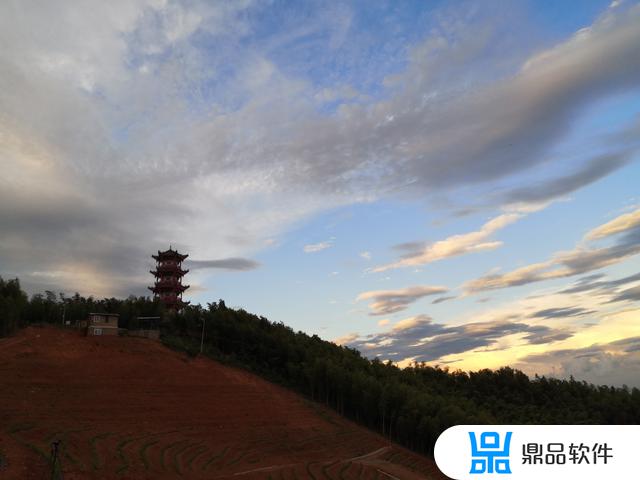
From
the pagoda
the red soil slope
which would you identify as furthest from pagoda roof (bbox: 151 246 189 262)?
the red soil slope

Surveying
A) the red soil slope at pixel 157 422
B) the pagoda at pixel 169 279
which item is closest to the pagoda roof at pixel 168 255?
the pagoda at pixel 169 279

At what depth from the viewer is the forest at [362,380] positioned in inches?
1719

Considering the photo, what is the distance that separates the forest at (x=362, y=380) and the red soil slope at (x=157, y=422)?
2.39m

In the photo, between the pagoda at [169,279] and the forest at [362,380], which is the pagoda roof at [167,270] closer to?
the pagoda at [169,279]

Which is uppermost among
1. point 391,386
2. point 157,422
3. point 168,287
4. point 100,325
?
point 168,287

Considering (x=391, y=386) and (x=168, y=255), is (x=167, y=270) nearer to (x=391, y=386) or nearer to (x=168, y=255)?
(x=168, y=255)

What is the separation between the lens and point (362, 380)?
4569 centimetres

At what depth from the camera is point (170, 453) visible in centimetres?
2647

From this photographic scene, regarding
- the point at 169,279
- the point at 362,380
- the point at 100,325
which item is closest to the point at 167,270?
the point at 169,279

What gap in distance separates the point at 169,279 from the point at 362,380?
124 ft

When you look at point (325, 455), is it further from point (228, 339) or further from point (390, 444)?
point (228, 339)

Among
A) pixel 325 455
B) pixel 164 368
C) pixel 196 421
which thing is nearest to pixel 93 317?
pixel 164 368

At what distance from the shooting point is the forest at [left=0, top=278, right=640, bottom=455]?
143 ft

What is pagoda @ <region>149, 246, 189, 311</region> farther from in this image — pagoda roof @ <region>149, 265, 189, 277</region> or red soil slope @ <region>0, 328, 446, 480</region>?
red soil slope @ <region>0, 328, 446, 480</region>
